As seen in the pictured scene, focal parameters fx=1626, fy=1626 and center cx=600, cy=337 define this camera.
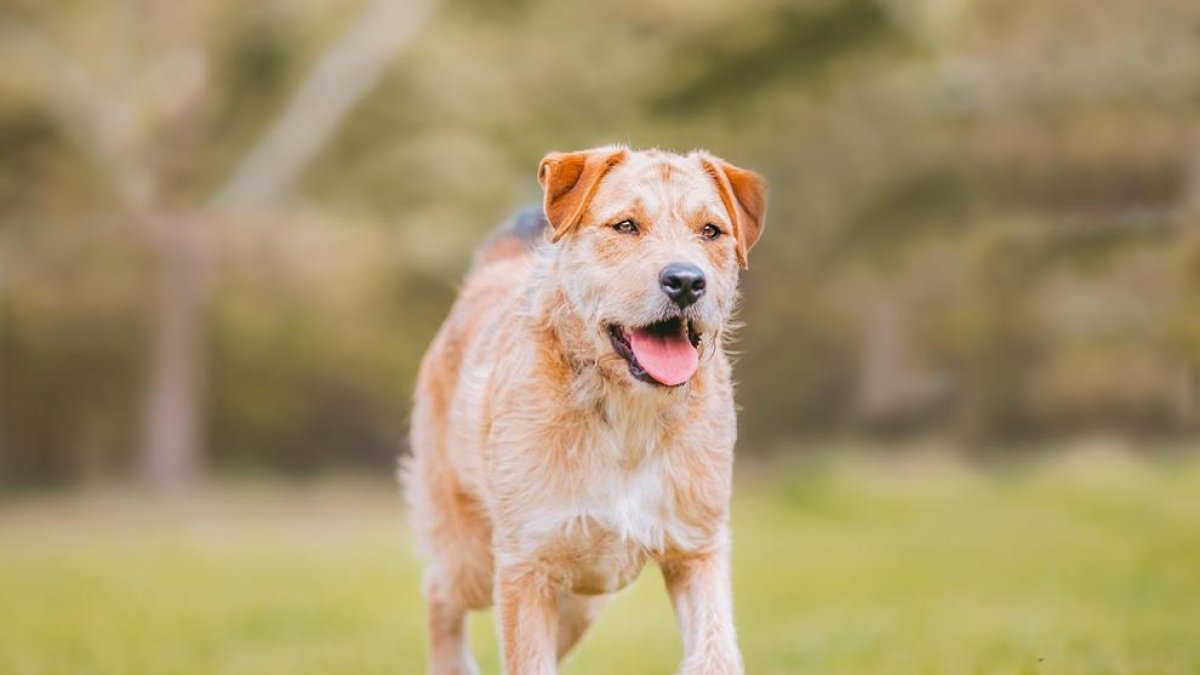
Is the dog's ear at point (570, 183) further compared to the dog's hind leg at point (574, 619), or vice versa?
the dog's hind leg at point (574, 619)

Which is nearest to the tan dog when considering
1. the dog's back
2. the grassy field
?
the dog's back

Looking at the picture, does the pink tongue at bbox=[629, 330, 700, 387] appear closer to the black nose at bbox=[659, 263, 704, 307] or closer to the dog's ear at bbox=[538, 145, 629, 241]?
the black nose at bbox=[659, 263, 704, 307]

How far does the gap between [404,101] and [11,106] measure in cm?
564

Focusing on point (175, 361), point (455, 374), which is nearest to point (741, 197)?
point (455, 374)

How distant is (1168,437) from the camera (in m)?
18.4

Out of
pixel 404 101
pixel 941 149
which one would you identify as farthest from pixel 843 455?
pixel 404 101

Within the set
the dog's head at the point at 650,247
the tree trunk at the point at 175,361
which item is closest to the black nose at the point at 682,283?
the dog's head at the point at 650,247

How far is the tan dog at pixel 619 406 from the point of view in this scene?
17.3 ft

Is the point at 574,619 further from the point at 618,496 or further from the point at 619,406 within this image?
the point at 619,406

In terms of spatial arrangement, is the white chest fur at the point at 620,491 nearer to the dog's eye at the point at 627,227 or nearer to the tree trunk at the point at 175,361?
the dog's eye at the point at 627,227

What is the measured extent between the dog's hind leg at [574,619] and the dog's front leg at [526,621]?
3.66 feet

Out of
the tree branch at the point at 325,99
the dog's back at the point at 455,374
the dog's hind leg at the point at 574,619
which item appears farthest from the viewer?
the tree branch at the point at 325,99

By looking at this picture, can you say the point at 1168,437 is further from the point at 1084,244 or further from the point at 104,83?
the point at 104,83

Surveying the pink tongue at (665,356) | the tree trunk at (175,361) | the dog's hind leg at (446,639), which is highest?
the tree trunk at (175,361)
